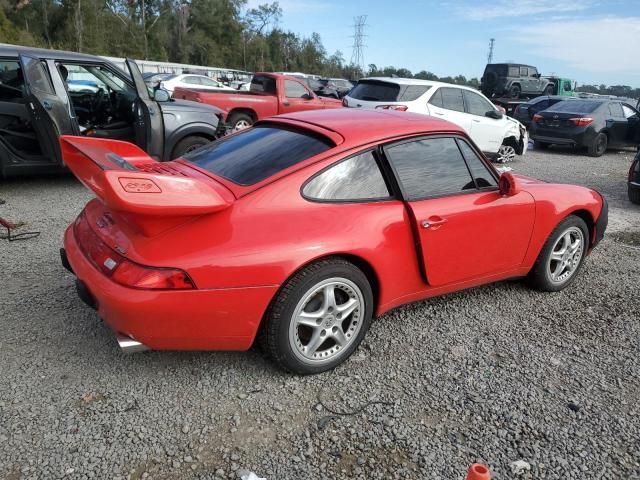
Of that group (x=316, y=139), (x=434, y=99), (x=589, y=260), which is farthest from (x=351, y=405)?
(x=434, y=99)

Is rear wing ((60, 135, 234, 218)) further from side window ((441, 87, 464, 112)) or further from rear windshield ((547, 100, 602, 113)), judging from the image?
rear windshield ((547, 100, 602, 113))

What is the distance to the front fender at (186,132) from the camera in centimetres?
677

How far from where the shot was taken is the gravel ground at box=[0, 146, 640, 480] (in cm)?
224

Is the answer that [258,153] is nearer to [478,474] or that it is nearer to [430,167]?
[430,167]

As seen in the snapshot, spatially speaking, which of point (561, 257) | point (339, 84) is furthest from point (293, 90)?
point (339, 84)

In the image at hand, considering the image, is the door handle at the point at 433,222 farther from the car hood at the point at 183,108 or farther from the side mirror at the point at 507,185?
the car hood at the point at 183,108

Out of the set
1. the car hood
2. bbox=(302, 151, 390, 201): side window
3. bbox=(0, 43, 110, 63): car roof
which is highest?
bbox=(0, 43, 110, 63): car roof

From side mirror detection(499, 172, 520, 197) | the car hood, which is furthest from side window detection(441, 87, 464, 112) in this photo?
side mirror detection(499, 172, 520, 197)

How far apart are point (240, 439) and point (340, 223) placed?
1213mm

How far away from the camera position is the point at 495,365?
3.06 metres

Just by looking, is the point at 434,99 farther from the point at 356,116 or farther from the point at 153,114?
the point at 356,116

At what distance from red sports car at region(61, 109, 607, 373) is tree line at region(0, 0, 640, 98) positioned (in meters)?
39.2

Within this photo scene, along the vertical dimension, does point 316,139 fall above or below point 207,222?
above

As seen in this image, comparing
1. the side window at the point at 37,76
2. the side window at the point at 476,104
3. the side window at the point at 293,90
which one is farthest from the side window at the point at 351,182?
the side window at the point at 293,90
